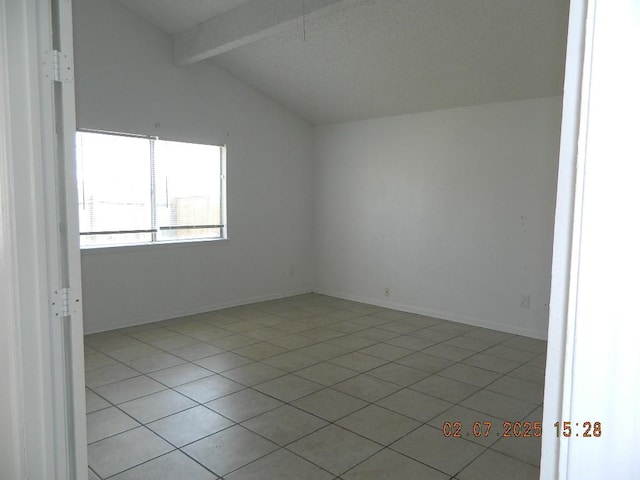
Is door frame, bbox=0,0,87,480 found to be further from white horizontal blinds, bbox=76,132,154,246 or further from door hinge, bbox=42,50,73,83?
white horizontal blinds, bbox=76,132,154,246

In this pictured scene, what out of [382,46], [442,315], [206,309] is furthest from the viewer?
[206,309]

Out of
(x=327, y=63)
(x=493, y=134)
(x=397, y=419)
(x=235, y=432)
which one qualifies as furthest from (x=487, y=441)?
(x=327, y=63)

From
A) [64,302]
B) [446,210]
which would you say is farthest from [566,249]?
[446,210]

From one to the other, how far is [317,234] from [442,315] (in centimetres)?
212

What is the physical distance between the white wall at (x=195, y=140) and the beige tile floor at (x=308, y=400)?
1.52ft

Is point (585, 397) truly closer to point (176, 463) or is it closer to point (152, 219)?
point (176, 463)

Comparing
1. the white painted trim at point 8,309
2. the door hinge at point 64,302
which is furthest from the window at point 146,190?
the door hinge at point 64,302

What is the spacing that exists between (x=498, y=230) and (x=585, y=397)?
429 centimetres

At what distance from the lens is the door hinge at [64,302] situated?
1442 mm

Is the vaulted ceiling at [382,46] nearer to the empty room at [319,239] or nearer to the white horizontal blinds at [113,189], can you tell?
the empty room at [319,239]

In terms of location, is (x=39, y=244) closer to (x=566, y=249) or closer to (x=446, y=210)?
(x=566, y=249)

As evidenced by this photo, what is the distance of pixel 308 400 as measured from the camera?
3.10 metres

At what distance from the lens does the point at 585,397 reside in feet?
2.30

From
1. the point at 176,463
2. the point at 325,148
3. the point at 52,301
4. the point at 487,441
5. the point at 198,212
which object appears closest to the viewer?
the point at 52,301
